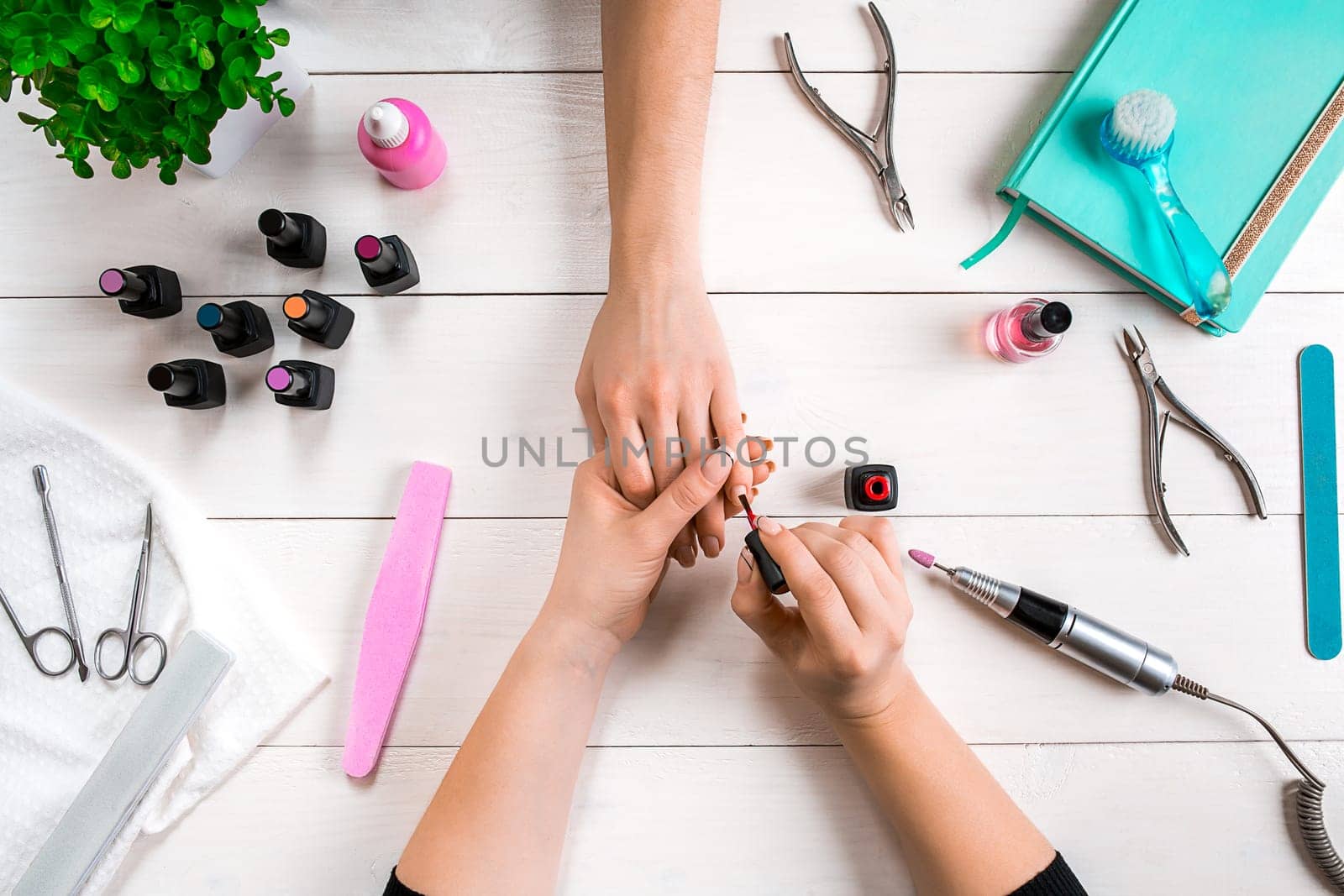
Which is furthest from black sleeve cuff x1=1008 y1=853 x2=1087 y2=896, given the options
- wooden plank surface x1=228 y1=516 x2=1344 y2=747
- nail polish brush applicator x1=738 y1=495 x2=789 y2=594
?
nail polish brush applicator x1=738 y1=495 x2=789 y2=594

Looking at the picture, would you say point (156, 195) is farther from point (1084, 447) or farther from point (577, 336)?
point (1084, 447)

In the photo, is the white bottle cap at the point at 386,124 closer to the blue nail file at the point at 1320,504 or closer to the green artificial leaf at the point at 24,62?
the green artificial leaf at the point at 24,62

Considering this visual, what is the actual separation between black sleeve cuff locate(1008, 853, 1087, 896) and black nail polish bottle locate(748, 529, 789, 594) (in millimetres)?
299

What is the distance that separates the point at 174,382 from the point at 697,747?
58 centimetres

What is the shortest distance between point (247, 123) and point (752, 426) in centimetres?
58

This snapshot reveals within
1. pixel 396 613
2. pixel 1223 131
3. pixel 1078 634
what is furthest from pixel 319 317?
pixel 1223 131

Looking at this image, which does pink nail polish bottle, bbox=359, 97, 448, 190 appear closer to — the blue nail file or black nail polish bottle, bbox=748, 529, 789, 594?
black nail polish bottle, bbox=748, 529, 789, 594

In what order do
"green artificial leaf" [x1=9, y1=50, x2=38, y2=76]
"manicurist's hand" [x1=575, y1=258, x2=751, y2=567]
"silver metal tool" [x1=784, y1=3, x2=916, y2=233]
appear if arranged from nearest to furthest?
"green artificial leaf" [x1=9, y1=50, x2=38, y2=76], "manicurist's hand" [x1=575, y1=258, x2=751, y2=567], "silver metal tool" [x1=784, y1=3, x2=916, y2=233]

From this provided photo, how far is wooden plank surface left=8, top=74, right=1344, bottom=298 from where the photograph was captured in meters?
0.76

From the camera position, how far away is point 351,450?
0.74 metres

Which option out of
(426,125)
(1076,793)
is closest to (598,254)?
(426,125)

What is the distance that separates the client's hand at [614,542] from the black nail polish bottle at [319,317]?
0.28m

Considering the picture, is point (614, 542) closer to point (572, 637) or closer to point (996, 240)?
point (572, 637)

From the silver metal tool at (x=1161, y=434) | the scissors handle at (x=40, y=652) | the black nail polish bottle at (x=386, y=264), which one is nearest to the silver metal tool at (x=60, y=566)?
the scissors handle at (x=40, y=652)
